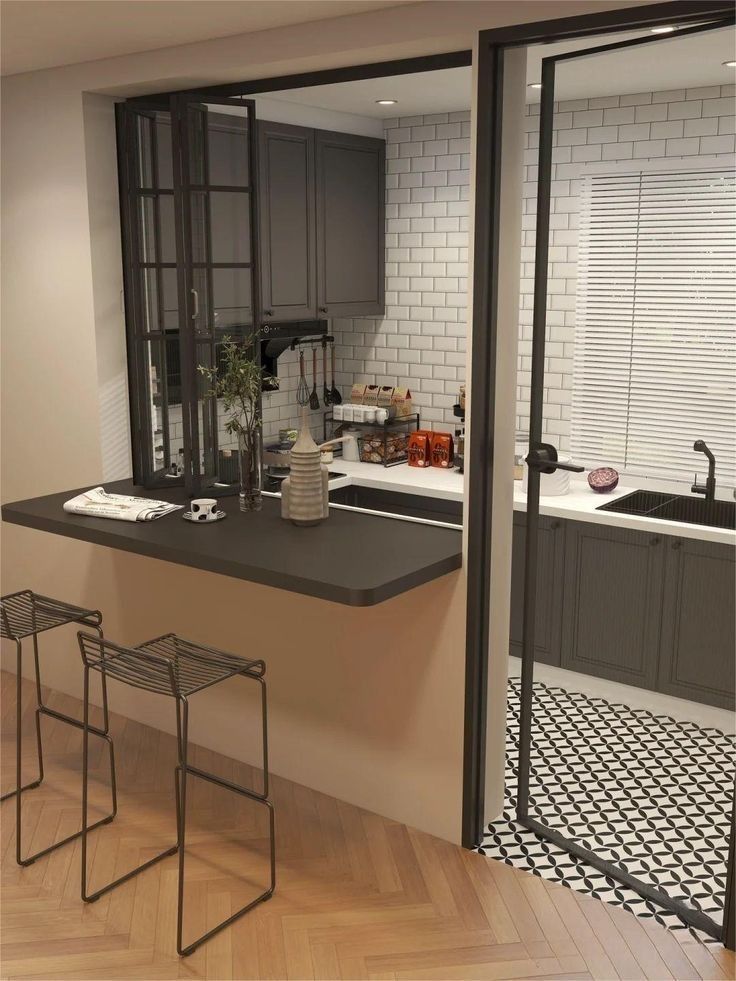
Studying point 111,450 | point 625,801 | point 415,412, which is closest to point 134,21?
point 111,450

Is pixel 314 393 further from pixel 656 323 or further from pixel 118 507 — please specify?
pixel 656 323

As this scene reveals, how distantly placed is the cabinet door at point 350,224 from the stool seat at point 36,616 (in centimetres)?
215

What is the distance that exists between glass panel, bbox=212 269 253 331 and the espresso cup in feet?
2.52

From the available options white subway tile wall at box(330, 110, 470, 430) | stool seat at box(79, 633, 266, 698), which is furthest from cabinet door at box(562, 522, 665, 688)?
white subway tile wall at box(330, 110, 470, 430)

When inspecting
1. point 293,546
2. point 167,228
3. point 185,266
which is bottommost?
point 293,546

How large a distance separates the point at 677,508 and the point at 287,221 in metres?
2.57

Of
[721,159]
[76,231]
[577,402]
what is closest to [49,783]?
[76,231]

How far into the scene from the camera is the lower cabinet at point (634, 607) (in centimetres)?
291

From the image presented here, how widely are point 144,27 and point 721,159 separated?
191cm

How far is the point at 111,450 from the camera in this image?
430 cm

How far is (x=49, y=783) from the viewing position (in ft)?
12.8

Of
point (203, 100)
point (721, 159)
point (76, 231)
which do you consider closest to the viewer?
point (721, 159)

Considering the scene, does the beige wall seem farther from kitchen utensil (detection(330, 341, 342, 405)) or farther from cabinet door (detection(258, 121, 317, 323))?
kitchen utensil (detection(330, 341, 342, 405))

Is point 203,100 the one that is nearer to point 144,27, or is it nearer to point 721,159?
point 144,27
